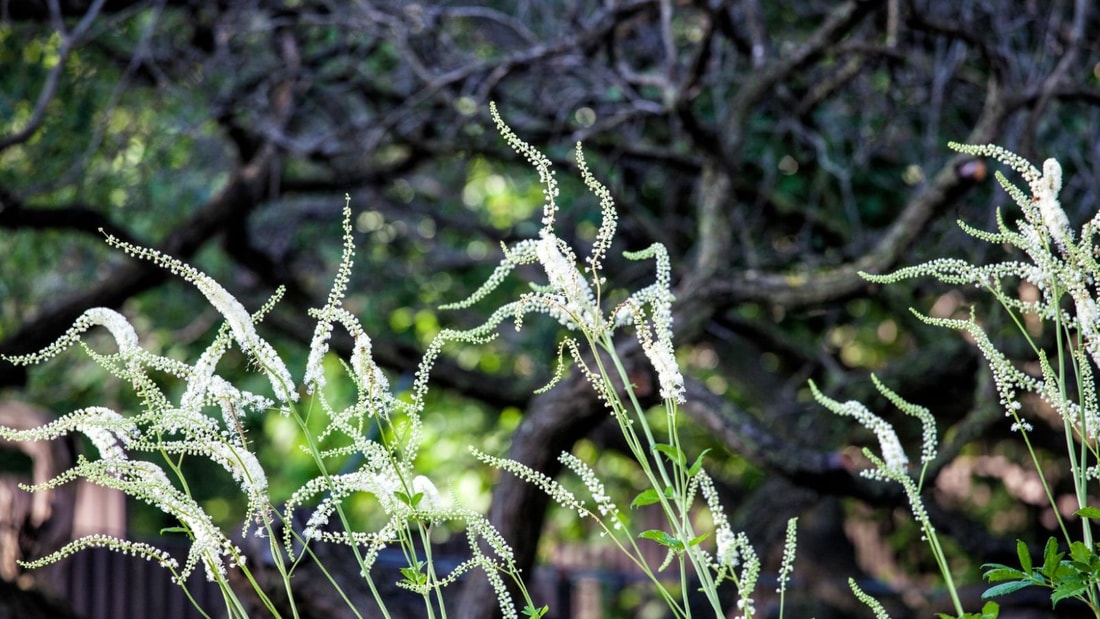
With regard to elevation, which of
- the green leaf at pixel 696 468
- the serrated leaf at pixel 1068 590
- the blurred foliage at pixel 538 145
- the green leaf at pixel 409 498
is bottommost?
the blurred foliage at pixel 538 145

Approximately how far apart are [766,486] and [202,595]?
2.96 m

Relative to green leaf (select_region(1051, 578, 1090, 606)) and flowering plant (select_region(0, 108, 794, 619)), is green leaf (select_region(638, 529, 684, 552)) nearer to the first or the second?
flowering plant (select_region(0, 108, 794, 619))

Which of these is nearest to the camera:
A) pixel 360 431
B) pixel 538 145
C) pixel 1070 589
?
pixel 1070 589

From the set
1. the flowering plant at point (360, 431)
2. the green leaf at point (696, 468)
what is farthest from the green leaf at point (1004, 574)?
the green leaf at point (696, 468)

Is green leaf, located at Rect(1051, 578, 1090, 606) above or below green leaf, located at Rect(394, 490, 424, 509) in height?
above

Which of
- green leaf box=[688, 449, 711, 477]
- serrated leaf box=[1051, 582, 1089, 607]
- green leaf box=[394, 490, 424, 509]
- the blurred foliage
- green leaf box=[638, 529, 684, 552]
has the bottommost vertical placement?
the blurred foliage

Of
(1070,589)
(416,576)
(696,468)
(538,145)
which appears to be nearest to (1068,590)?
(1070,589)

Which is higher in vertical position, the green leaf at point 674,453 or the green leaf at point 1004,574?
the green leaf at point 674,453

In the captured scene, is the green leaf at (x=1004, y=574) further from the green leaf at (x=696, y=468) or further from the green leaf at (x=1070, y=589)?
the green leaf at (x=696, y=468)

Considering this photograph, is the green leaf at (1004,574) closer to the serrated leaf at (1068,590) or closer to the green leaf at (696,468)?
the serrated leaf at (1068,590)

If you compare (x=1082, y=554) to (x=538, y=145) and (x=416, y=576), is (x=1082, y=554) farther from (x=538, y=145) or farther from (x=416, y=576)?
(x=538, y=145)

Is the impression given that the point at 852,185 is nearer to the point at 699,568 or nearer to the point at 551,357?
the point at 551,357

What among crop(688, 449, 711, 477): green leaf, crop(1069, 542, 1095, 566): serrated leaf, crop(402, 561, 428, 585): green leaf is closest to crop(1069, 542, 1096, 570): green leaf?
crop(1069, 542, 1095, 566): serrated leaf

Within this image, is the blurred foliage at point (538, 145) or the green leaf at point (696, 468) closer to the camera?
the green leaf at point (696, 468)
